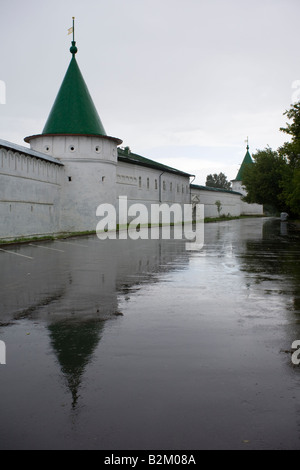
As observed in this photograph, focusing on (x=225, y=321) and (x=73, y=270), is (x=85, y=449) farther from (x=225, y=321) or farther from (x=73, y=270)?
(x=73, y=270)

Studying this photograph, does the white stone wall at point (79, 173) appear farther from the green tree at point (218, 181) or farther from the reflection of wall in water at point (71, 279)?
the green tree at point (218, 181)

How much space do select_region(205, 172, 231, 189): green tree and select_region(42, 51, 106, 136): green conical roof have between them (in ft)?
390

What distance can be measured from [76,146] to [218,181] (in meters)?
123

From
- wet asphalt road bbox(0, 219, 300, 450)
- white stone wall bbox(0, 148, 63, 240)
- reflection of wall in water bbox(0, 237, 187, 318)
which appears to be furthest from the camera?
white stone wall bbox(0, 148, 63, 240)

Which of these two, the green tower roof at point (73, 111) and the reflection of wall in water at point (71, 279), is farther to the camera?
the green tower roof at point (73, 111)

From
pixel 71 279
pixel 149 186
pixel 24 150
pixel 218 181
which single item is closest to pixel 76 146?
pixel 24 150

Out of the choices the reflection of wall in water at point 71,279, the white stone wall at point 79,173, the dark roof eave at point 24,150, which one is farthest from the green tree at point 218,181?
the reflection of wall in water at point 71,279

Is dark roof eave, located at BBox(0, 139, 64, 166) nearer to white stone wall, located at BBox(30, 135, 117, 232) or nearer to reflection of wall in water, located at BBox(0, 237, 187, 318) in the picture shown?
white stone wall, located at BBox(30, 135, 117, 232)

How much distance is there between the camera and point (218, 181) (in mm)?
151875

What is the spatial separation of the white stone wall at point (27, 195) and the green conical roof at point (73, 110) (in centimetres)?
314

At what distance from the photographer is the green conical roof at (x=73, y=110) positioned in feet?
106

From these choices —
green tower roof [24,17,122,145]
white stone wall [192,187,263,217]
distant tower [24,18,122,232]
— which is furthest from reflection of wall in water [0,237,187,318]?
white stone wall [192,187,263,217]

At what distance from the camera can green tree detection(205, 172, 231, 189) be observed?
493 feet
